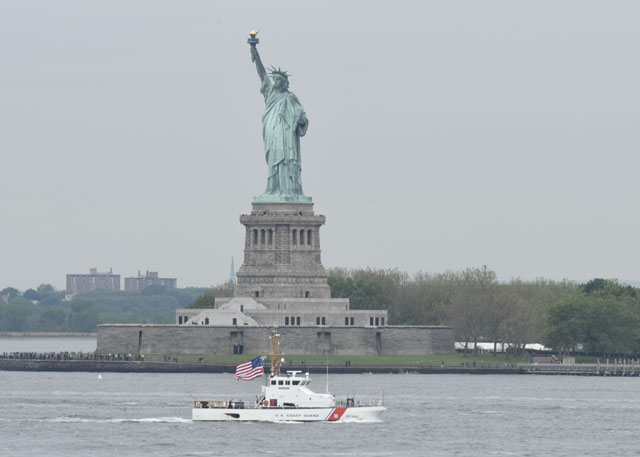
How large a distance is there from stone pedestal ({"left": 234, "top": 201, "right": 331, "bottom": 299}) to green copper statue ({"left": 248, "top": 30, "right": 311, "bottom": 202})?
4.59 ft

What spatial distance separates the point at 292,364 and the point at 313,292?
57.5 feet

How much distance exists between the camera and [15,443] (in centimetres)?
9512

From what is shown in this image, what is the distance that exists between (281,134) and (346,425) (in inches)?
2579

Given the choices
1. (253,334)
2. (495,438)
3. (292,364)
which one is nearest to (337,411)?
(495,438)

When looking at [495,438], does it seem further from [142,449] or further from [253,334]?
[253,334]

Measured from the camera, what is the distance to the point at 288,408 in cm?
10150

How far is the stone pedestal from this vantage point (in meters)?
164

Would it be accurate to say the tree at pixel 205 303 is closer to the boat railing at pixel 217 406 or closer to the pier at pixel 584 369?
the pier at pixel 584 369

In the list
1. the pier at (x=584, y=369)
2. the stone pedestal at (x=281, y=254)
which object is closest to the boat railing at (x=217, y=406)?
the pier at (x=584, y=369)

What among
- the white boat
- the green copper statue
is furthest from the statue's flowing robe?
the white boat

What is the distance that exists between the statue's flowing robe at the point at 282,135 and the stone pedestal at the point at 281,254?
2260 millimetres

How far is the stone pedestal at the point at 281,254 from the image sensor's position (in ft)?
538

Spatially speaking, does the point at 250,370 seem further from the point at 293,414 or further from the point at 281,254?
the point at 281,254

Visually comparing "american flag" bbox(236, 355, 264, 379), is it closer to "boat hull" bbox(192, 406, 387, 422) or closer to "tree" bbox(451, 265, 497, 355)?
"boat hull" bbox(192, 406, 387, 422)
